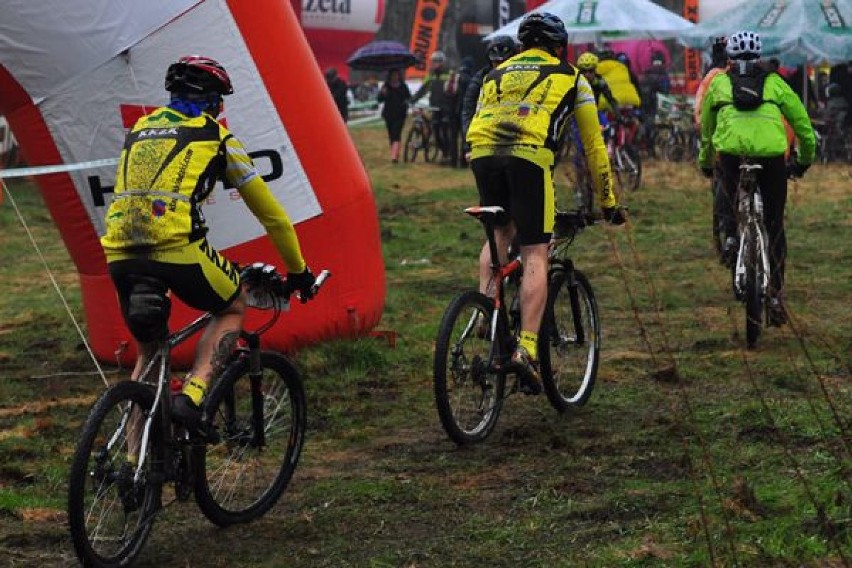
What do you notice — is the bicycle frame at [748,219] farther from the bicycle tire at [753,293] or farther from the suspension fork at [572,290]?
the suspension fork at [572,290]

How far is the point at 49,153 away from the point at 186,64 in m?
3.44

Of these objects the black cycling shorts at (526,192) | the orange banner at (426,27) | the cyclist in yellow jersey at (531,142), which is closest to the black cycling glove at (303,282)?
the cyclist in yellow jersey at (531,142)

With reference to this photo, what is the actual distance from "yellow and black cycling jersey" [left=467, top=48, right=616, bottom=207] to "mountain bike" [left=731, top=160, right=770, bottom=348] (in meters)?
2.24

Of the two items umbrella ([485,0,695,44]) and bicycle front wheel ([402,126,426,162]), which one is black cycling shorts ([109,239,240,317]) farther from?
bicycle front wheel ([402,126,426,162])

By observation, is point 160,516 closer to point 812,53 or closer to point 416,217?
point 416,217

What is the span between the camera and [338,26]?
4100 cm

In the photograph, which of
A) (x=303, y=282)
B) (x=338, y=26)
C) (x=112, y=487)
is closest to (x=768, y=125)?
(x=303, y=282)

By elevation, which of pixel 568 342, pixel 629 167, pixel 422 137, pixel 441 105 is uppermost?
pixel 568 342

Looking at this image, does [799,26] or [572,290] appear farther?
[799,26]

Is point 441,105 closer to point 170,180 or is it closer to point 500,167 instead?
point 500,167

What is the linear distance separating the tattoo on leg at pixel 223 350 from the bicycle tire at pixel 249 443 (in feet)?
0.14

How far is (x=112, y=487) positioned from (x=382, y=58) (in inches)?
1204

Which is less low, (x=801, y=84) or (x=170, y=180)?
(x=170, y=180)

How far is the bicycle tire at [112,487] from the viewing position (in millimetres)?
5074
